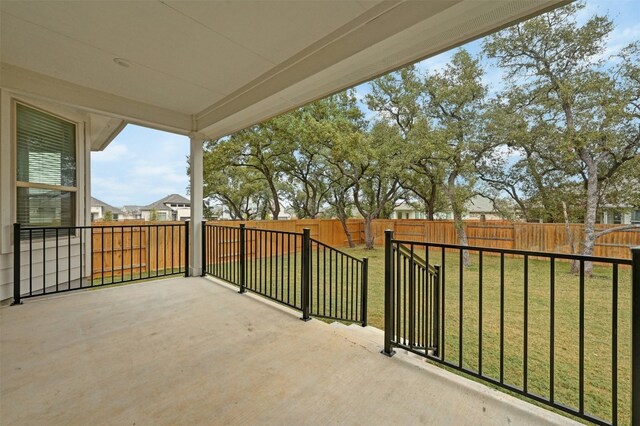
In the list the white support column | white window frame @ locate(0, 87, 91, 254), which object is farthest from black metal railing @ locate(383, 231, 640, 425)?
white window frame @ locate(0, 87, 91, 254)

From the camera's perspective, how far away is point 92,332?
7.32 ft

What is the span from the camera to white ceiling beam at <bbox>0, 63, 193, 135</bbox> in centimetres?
270

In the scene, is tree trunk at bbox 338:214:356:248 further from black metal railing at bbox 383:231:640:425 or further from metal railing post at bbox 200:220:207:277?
metal railing post at bbox 200:220:207:277

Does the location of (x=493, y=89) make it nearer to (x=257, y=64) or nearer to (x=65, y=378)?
(x=257, y=64)

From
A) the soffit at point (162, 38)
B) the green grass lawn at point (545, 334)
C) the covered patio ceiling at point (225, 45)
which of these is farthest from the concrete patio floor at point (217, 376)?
the soffit at point (162, 38)

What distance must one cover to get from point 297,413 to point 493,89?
8.99m

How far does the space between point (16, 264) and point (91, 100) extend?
1880 mm

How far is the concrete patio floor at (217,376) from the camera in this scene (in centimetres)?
135

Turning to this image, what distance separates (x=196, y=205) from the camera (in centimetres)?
416

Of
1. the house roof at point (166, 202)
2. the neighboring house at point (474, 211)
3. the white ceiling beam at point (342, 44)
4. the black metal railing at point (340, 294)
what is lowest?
the black metal railing at point (340, 294)

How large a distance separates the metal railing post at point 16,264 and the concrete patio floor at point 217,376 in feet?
0.69

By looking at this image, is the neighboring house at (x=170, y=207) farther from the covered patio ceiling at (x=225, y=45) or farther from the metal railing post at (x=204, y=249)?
the covered patio ceiling at (x=225, y=45)

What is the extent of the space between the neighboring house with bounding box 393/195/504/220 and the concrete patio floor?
24.3 feet

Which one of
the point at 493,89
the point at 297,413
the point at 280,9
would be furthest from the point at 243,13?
the point at 493,89
